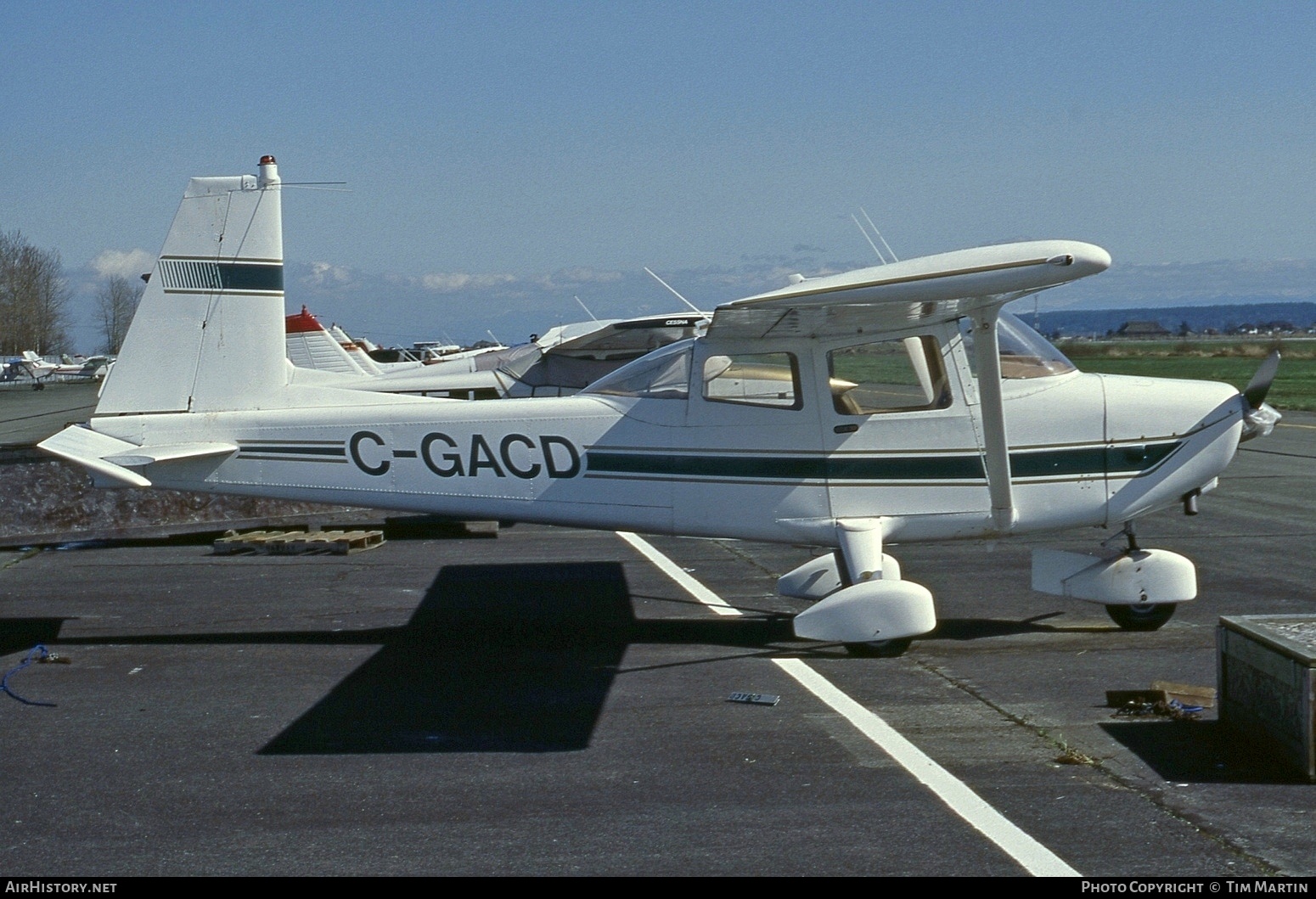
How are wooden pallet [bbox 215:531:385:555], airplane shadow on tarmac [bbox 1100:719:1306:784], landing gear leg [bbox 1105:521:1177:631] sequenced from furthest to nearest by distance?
1. wooden pallet [bbox 215:531:385:555]
2. landing gear leg [bbox 1105:521:1177:631]
3. airplane shadow on tarmac [bbox 1100:719:1306:784]

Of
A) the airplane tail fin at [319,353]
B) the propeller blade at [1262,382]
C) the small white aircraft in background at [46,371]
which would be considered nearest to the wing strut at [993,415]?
the propeller blade at [1262,382]

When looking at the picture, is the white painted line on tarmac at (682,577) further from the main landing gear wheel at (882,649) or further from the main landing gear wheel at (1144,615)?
the main landing gear wheel at (1144,615)

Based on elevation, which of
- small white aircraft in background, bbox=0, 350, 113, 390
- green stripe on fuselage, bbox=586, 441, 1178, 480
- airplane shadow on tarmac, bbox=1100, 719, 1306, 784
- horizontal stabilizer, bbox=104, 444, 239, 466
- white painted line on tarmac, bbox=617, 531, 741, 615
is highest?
horizontal stabilizer, bbox=104, 444, 239, 466

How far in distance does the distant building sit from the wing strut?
535ft

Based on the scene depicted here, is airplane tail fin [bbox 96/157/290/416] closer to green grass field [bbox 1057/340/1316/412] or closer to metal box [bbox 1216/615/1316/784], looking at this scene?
metal box [bbox 1216/615/1316/784]

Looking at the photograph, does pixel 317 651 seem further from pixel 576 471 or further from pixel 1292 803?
pixel 1292 803

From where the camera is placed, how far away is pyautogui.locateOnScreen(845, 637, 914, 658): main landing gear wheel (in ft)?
26.2

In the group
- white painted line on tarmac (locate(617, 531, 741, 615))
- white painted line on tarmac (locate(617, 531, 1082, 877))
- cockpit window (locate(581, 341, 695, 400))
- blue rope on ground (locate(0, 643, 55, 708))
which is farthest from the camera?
white painted line on tarmac (locate(617, 531, 741, 615))

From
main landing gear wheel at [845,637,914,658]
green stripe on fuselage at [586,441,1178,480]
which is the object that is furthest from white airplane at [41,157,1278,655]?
main landing gear wheel at [845,637,914,658]

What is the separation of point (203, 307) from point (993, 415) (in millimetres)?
A: 5062

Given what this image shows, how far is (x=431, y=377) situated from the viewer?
2012 cm

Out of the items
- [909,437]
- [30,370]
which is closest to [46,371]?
[30,370]

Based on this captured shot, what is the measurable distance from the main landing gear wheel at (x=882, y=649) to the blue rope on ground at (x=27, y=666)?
180 inches

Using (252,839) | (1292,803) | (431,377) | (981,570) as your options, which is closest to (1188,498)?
(981,570)
